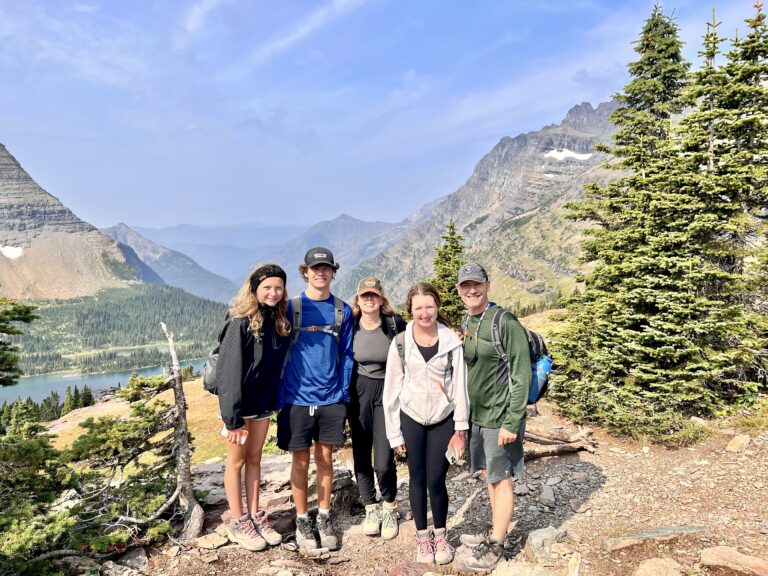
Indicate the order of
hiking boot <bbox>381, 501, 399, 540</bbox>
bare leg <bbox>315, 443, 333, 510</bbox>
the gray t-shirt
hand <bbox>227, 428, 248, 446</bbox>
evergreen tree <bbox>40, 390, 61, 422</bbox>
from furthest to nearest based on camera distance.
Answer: evergreen tree <bbox>40, 390, 61, 422</bbox>, hiking boot <bbox>381, 501, 399, 540</bbox>, bare leg <bbox>315, 443, 333, 510</bbox>, the gray t-shirt, hand <bbox>227, 428, 248, 446</bbox>

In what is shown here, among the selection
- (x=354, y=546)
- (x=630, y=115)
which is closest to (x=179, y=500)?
(x=354, y=546)

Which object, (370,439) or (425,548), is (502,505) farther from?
(370,439)

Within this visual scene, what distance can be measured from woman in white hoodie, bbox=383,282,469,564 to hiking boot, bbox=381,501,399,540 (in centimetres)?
88

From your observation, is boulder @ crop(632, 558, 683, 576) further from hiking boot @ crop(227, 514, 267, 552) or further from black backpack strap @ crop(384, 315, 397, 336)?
hiking boot @ crop(227, 514, 267, 552)

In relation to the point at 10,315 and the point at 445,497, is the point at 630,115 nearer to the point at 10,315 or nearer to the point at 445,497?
the point at 445,497

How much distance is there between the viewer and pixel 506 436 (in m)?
5.36

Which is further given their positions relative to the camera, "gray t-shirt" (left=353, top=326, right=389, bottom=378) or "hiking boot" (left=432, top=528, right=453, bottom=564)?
"gray t-shirt" (left=353, top=326, right=389, bottom=378)

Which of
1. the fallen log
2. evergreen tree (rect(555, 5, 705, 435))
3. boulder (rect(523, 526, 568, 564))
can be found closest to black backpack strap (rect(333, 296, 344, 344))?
boulder (rect(523, 526, 568, 564))

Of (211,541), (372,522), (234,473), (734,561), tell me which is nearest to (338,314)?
(234,473)

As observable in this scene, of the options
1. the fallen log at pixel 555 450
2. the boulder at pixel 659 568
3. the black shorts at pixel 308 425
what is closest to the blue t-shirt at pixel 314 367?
the black shorts at pixel 308 425

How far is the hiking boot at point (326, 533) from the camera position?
6.48 m

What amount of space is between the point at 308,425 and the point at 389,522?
213 centimetres

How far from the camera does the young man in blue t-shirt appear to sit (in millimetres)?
6199

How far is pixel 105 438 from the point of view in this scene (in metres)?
6.39
